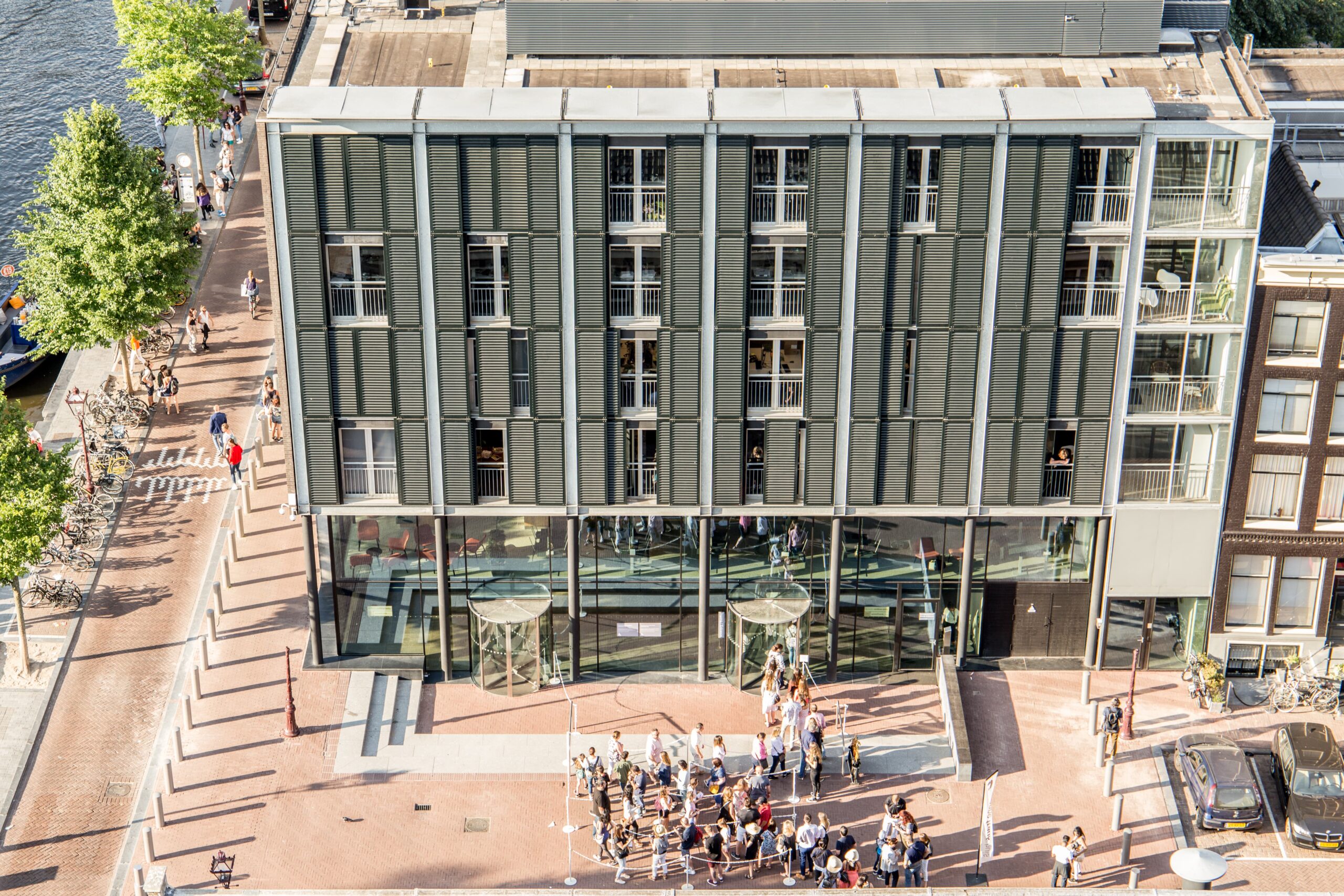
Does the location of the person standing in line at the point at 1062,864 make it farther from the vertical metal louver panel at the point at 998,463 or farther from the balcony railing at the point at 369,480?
the balcony railing at the point at 369,480

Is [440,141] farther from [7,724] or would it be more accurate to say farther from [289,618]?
[7,724]

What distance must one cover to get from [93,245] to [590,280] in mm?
26387

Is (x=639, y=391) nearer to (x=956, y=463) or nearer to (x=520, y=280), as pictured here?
(x=520, y=280)

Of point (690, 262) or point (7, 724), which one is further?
point (7, 724)

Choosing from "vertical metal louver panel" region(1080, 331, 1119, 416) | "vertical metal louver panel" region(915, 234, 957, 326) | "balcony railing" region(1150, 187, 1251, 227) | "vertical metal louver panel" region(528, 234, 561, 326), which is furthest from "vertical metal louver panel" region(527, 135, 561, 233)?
"balcony railing" region(1150, 187, 1251, 227)

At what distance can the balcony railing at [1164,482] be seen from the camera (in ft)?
→ 186

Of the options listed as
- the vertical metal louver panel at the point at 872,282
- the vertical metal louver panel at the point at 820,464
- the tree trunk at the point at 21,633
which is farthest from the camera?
the tree trunk at the point at 21,633

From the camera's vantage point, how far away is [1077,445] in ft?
183

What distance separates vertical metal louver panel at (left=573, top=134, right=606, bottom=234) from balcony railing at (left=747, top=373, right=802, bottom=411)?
6442 mm

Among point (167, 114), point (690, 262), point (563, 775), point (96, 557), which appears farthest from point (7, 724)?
point (167, 114)

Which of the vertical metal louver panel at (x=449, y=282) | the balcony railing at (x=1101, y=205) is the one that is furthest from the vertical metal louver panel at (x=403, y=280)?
the balcony railing at (x=1101, y=205)

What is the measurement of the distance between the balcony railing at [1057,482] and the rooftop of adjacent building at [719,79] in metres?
10.6

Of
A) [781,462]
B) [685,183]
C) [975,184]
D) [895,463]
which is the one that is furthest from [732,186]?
[895,463]

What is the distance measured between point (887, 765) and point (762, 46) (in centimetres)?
2123
